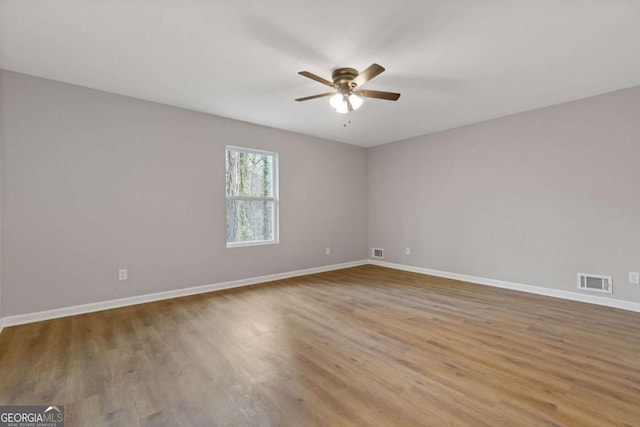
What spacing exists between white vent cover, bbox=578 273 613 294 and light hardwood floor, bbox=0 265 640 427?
30 centimetres

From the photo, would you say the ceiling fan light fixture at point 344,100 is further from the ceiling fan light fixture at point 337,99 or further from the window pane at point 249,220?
the window pane at point 249,220

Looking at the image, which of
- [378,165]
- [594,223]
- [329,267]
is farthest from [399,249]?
[594,223]

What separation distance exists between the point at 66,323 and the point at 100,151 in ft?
6.17

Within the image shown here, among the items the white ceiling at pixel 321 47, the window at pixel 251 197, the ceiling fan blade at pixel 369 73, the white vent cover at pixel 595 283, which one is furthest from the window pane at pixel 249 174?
the white vent cover at pixel 595 283

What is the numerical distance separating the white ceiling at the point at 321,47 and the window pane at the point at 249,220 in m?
1.57

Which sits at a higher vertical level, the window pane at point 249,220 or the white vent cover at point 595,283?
the window pane at point 249,220

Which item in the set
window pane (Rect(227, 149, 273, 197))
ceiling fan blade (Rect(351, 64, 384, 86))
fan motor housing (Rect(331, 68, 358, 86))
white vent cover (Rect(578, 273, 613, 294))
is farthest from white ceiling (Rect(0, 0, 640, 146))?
white vent cover (Rect(578, 273, 613, 294))

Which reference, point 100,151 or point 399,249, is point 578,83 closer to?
point 399,249

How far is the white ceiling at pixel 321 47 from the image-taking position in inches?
78.5

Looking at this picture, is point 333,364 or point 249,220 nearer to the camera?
point 333,364

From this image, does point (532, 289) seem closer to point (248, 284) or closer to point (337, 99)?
point (337, 99)

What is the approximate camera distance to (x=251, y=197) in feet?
15.0

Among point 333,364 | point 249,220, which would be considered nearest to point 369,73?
point 333,364

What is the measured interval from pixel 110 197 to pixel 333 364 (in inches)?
124
